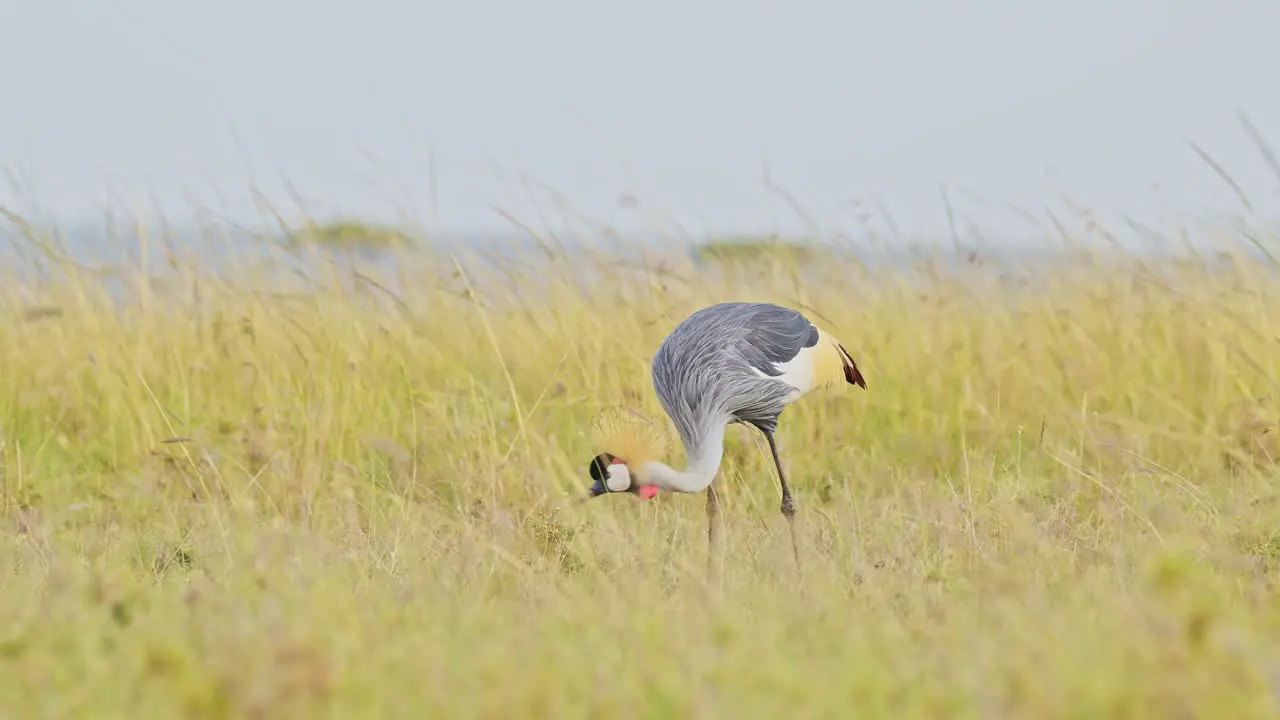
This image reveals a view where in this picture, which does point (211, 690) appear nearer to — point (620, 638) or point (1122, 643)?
point (620, 638)

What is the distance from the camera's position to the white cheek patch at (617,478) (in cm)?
432

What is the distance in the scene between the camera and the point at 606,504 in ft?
17.4

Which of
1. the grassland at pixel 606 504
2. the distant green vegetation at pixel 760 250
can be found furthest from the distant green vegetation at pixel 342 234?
the distant green vegetation at pixel 760 250

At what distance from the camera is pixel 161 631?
2.88 m

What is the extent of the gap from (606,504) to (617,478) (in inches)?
39.3

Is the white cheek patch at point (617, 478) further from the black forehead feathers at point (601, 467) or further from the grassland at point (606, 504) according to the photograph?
the grassland at point (606, 504)

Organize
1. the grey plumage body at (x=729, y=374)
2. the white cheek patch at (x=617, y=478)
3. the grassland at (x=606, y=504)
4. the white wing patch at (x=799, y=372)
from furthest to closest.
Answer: the white wing patch at (x=799, y=372) < the grey plumage body at (x=729, y=374) < the white cheek patch at (x=617, y=478) < the grassland at (x=606, y=504)

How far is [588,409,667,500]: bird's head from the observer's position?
4.35 metres

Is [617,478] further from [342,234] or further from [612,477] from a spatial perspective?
[342,234]

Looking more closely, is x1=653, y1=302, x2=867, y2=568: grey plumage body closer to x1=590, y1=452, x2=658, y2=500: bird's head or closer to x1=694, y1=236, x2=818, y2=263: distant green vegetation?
x1=590, y1=452, x2=658, y2=500: bird's head

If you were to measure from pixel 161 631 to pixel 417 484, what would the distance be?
264 cm

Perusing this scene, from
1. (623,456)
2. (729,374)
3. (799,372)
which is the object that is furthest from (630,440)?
(799,372)

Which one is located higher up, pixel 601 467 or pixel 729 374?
pixel 729 374

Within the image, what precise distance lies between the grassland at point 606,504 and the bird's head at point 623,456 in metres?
0.21
